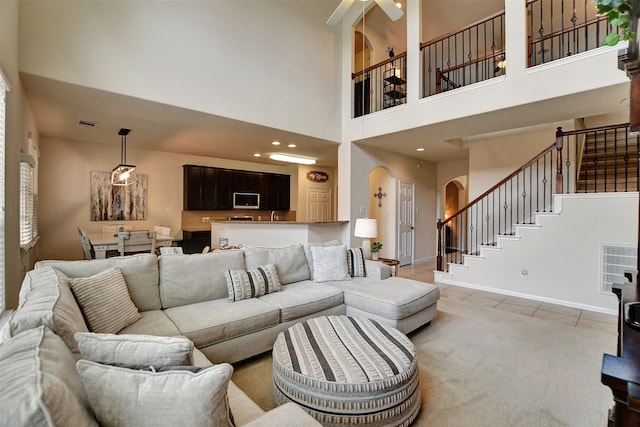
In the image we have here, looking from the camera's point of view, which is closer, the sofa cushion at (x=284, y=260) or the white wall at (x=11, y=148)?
the white wall at (x=11, y=148)

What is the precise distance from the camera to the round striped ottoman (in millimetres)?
1642

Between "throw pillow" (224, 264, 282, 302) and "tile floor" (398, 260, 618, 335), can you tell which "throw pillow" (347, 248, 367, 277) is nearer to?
"throw pillow" (224, 264, 282, 302)

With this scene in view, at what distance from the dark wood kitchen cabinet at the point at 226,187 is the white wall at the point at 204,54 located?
3129 mm

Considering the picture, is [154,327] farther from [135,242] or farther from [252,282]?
[135,242]


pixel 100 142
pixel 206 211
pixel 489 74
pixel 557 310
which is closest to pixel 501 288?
pixel 557 310

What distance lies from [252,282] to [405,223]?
16.5 feet

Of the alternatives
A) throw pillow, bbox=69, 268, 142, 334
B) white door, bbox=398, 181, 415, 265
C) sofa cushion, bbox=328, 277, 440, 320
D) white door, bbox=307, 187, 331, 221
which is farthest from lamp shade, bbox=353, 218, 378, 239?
white door, bbox=307, 187, 331, 221

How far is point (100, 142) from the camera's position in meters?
5.95

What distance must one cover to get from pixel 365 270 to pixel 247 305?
5.47 ft

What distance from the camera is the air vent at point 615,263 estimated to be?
3766 mm

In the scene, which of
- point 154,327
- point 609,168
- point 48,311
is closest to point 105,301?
point 154,327

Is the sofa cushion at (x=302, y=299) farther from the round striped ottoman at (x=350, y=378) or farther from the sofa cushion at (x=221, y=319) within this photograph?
the round striped ottoman at (x=350, y=378)

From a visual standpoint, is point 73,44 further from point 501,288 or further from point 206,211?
point 501,288

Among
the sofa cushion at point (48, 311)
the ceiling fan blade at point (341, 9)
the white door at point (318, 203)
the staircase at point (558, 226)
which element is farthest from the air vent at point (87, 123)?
the staircase at point (558, 226)
